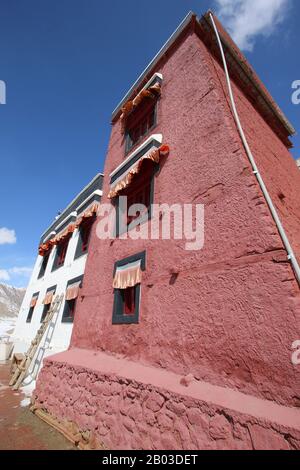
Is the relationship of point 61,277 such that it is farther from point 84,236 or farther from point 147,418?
point 147,418

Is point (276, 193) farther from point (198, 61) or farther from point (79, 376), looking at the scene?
point (79, 376)

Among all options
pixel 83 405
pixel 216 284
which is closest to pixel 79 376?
pixel 83 405

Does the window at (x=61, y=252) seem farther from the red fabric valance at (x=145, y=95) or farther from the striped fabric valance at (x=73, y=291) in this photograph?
the red fabric valance at (x=145, y=95)

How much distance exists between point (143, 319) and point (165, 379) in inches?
55.3

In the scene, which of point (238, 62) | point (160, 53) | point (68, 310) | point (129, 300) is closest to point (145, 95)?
point (160, 53)

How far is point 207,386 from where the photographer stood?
3.37m

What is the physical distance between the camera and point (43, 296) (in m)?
12.6

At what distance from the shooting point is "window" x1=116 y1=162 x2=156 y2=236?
6336mm

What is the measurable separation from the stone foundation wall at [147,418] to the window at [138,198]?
3.63 m

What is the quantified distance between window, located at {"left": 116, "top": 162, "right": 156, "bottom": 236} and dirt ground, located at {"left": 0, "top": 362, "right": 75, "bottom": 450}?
4820 millimetres

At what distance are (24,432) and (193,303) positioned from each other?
460cm

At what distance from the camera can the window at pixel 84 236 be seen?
1012 centimetres

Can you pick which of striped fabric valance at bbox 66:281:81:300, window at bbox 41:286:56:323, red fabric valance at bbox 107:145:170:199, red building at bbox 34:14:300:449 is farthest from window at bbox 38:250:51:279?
red fabric valance at bbox 107:145:170:199

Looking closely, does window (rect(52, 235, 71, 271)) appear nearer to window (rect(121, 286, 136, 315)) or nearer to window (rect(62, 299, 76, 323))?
window (rect(62, 299, 76, 323))
